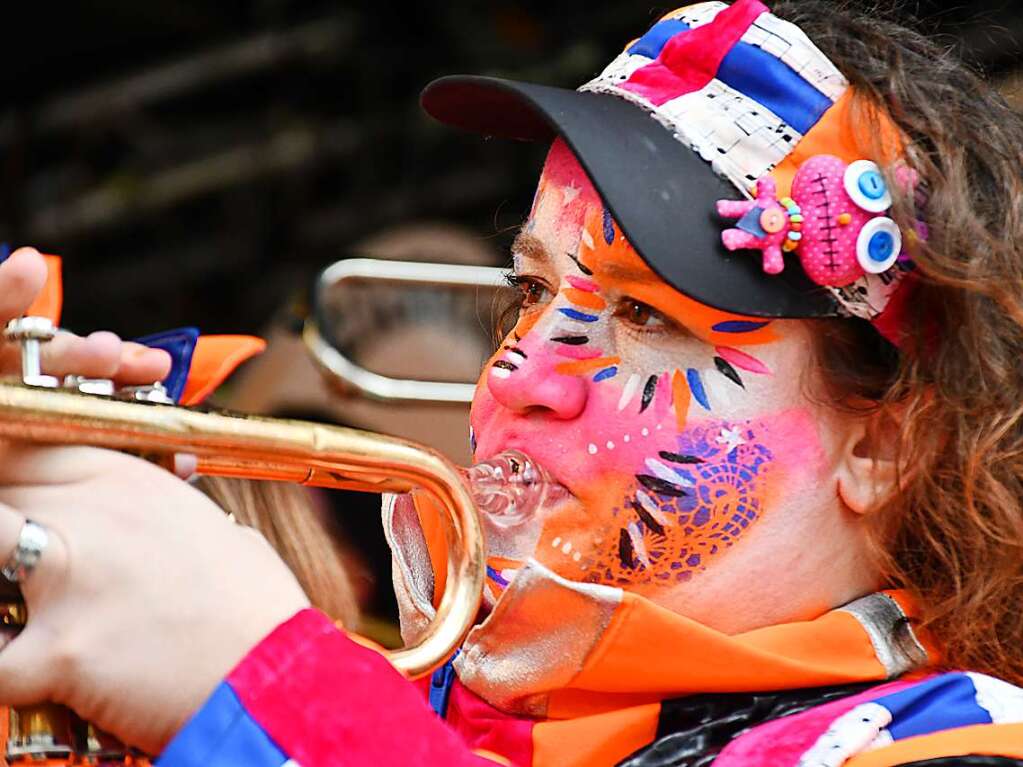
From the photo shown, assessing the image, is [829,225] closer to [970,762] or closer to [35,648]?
[970,762]

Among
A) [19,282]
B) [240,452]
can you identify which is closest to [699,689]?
[240,452]

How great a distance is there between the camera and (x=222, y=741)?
1.14 meters

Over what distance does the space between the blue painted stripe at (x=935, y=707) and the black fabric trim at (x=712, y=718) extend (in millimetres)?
80

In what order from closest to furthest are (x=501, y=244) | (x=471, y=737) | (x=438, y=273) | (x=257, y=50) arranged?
(x=471, y=737), (x=501, y=244), (x=438, y=273), (x=257, y=50)

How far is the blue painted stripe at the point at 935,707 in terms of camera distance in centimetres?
150

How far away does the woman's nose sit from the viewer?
1.64m

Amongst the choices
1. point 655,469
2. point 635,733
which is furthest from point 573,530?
point 635,733

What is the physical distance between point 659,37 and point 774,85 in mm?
170

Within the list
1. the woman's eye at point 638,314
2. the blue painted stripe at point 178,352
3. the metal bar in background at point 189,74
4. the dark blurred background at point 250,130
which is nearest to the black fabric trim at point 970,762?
the woman's eye at point 638,314

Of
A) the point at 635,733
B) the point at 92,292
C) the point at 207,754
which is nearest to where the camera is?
the point at 207,754

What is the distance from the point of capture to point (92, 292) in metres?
5.68

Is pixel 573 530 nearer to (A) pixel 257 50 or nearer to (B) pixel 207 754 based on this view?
(B) pixel 207 754

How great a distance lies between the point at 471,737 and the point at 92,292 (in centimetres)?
430

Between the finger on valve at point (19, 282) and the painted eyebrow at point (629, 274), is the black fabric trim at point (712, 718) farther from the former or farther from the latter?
the finger on valve at point (19, 282)
